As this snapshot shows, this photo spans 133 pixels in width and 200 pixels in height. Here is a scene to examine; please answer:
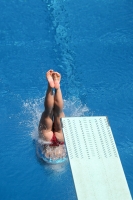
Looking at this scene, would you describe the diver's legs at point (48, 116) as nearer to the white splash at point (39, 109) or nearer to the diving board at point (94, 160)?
the diving board at point (94, 160)

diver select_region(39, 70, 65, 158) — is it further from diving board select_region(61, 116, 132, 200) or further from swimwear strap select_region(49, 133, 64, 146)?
diving board select_region(61, 116, 132, 200)

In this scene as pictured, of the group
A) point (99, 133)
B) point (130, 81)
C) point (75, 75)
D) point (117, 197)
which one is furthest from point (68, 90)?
point (117, 197)

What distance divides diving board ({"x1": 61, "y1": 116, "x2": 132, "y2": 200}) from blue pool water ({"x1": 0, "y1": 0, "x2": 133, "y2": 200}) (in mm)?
993

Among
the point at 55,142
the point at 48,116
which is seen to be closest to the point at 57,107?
the point at 48,116

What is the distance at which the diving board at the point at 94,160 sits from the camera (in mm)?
3707

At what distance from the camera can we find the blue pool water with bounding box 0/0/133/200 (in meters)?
5.11

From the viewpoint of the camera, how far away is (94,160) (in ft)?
13.1

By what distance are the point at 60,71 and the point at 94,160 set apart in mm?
2553

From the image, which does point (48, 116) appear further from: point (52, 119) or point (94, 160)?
point (94, 160)

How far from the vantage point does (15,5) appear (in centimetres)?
714

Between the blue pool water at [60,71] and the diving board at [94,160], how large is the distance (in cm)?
99

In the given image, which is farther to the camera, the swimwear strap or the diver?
the swimwear strap

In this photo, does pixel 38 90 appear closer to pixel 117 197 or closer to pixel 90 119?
pixel 90 119

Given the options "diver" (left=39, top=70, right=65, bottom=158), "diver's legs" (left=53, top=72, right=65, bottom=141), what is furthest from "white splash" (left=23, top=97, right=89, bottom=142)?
"diver's legs" (left=53, top=72, right=65, bottom=141)
